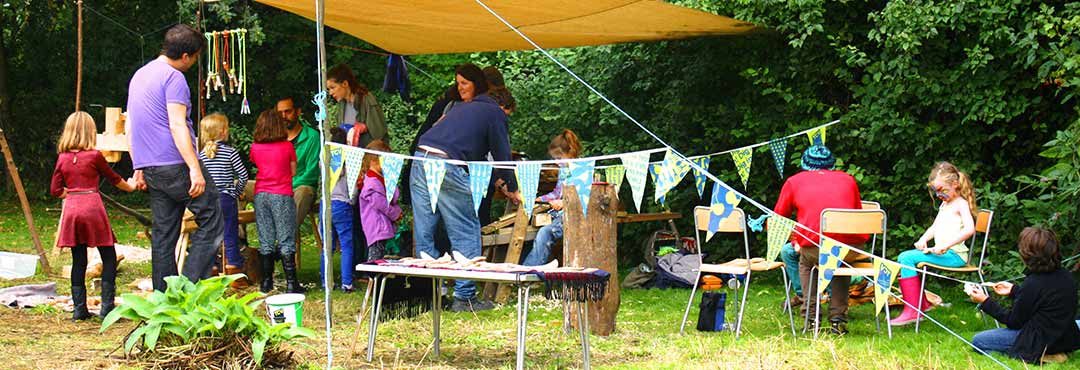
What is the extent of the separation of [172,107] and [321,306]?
1965 mm

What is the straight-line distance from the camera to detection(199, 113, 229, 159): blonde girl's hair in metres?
7.77

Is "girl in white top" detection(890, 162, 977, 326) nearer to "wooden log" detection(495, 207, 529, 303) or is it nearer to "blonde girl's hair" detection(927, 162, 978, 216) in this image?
"blonde girl's hair" detection(927, 162, 978, 216)

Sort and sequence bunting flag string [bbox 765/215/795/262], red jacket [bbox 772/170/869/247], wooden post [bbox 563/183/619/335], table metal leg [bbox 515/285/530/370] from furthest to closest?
red jacket [bbox 772/170/869/247] → wooden post [bbox 563/183/619/335] → bunting flag string [bbox 765/215/795/262] → table metal leg [bbox 515/285/530/370]

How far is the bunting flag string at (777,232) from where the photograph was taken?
5602mm

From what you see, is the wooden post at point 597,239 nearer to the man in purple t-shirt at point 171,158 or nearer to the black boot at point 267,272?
the man in purple t-shirt at point 171,158

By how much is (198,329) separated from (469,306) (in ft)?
8.20

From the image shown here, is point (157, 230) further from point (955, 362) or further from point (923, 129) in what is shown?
A: point (923, 129)

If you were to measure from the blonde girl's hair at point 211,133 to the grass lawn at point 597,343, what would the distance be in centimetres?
123

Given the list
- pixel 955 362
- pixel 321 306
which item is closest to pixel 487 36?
pixel 321 306

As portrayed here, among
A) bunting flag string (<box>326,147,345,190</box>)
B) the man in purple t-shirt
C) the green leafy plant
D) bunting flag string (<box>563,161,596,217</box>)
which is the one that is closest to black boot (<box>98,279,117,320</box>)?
the man in purple t-shirt

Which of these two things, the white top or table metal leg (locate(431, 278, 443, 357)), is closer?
table metal leg (locate(431, 278, 443, 357))

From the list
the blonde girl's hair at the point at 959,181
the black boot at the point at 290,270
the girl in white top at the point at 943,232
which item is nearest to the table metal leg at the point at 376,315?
the black boot at the point at 290,270

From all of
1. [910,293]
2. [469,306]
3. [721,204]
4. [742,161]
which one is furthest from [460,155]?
[910,293]

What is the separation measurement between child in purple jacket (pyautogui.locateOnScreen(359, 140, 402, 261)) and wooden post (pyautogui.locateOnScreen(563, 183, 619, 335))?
178 cm
